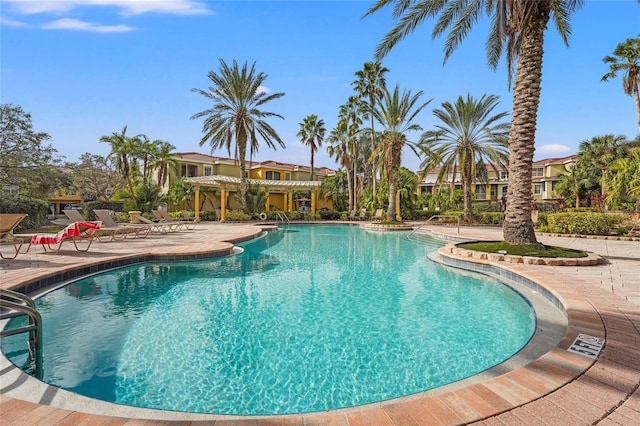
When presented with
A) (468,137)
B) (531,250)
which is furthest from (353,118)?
(531,250)

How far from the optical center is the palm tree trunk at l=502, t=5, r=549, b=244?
9.24m

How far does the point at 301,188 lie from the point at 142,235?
19.5 meters

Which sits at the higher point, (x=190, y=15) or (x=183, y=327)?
(x=190, y=15)

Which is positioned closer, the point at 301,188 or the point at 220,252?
the point at 220,252

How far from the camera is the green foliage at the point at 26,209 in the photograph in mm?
17672

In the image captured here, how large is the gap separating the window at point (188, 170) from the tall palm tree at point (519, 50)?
29830 mm

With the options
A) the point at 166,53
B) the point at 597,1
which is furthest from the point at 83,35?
the point at 597,1

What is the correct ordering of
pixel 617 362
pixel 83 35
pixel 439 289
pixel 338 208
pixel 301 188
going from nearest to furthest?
pixel 617 362, pixel 439 289, pixel 83 35, pixel 301 188, pixel 338 208

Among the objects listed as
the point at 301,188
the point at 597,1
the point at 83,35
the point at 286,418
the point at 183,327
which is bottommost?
the point at 183,327

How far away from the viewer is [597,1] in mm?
9609

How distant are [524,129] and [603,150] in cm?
3077

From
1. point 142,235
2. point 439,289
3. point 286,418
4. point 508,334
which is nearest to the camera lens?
point 286,418

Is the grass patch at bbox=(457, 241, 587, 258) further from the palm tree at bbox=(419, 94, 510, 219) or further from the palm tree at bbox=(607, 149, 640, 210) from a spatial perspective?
the palm tree at bbox=(419, 94, 510, 219)

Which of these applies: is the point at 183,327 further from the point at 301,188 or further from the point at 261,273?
the point at 301,188
